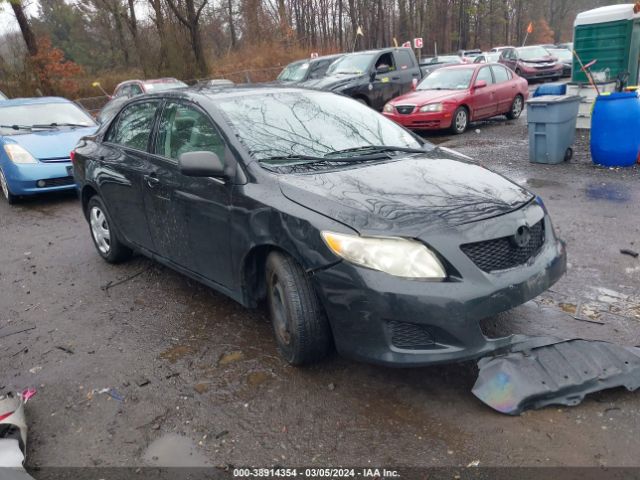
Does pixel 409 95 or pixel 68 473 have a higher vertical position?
pixel 409 95

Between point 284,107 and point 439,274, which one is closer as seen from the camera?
point 439,274

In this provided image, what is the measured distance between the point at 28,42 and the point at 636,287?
991 inches

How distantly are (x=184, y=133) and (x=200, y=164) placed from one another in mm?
770

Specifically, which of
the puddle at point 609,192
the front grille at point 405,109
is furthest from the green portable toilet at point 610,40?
the puddle at point 609,192

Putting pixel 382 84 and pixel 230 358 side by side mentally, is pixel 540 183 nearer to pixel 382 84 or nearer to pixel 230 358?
pixel 230 358

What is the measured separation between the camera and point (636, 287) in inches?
162

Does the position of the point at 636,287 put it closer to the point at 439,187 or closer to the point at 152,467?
the point at 439,187

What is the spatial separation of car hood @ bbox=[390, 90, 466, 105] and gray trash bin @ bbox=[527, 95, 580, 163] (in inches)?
141

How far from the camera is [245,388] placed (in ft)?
10.5

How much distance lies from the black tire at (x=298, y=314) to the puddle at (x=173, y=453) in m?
0.78

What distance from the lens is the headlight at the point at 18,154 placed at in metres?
8.05

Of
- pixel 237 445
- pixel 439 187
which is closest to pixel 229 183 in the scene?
pixel 439 187

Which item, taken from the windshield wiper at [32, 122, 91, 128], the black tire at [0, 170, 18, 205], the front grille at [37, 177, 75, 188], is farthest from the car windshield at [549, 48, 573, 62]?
the black tire at [0, 170, 18, 205]

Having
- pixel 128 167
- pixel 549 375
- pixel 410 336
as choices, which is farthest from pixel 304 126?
pixel 549 375
